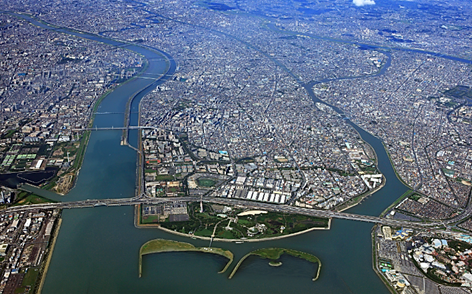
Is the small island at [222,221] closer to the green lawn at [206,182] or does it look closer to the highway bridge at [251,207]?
the highway bridge at [251,207]

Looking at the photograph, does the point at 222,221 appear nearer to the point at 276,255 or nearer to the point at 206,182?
the point at 276,255

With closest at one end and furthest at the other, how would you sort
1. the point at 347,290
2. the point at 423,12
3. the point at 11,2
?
the point at 347,290
the point at 11,2
the point at 423,12

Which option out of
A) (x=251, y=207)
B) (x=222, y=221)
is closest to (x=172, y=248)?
(x=222, y=221)

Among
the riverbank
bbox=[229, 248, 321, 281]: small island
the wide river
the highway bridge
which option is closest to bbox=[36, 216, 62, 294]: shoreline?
the wide river

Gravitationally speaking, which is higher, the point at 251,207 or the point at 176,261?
the point at 251,207

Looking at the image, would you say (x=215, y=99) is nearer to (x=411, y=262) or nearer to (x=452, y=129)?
(x=452, y=129)

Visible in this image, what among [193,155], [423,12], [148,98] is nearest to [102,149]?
[193,155]
